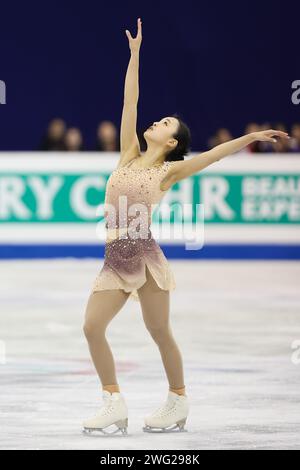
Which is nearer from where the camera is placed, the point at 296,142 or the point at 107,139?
the point at 107,139

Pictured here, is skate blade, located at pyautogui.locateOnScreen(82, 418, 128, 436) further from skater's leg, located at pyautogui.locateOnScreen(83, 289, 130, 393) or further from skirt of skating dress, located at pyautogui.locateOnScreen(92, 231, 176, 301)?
skirt of skating dress, located at pyautogui.locateOnScreen(92, 231, 176, 301)

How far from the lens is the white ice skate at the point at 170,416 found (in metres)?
5.55

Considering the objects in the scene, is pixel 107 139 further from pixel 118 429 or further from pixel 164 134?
pixel 118 429

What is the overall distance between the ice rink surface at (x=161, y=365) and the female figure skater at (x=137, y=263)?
0.56 ft

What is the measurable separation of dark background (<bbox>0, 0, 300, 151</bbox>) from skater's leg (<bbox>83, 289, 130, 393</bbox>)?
11.8m

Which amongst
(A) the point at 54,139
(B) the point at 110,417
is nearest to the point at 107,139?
(A) the point at 54,139

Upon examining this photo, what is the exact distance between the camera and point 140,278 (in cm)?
541

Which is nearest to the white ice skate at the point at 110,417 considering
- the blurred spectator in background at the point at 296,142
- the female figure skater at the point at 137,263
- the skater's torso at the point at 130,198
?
the female figure skater at the point at 137,263

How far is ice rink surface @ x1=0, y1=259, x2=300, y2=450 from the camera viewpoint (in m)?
5.48

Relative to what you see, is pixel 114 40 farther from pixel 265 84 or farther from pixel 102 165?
pixel 102 165

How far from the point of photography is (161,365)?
748cm

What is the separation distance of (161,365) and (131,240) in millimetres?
2159

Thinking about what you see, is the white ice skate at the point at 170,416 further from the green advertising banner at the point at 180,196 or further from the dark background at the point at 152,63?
the dark background at the point at 152,63

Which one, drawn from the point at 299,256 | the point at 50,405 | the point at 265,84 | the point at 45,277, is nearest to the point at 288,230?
the point at 299,256
